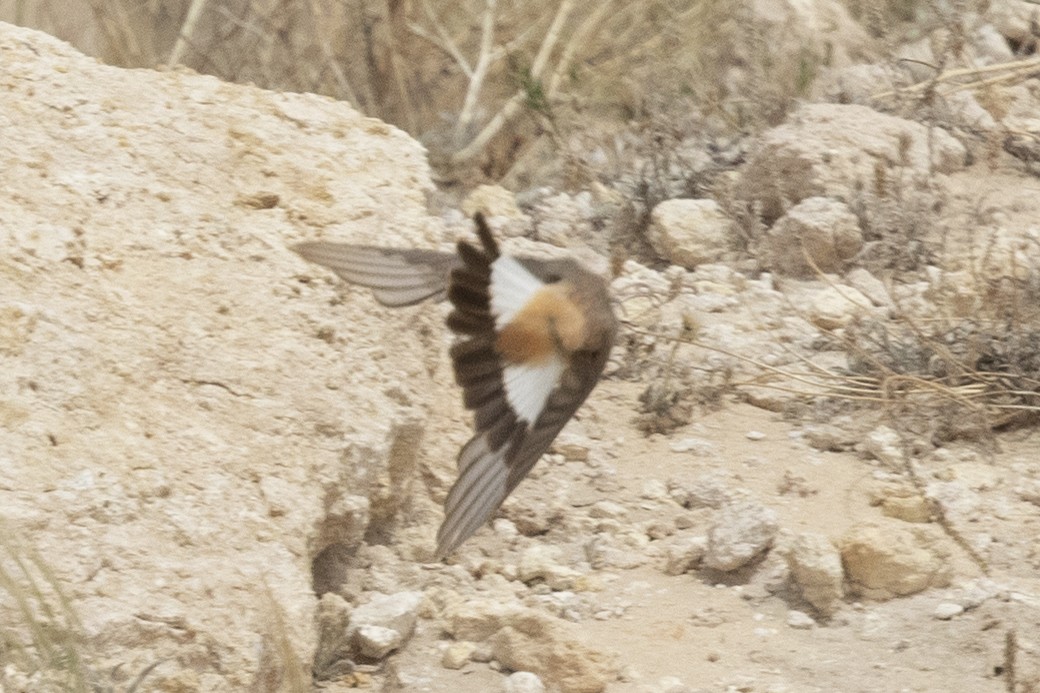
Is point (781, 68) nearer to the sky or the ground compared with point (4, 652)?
nearer to the ground

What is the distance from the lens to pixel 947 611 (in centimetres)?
298

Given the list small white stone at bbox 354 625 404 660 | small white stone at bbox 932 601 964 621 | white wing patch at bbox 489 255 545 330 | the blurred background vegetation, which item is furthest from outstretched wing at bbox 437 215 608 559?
the blurred background vegetation

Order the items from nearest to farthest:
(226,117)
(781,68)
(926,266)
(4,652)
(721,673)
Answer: (4,652)
(721,673)
(226,117)
(926,266)
(781,68)

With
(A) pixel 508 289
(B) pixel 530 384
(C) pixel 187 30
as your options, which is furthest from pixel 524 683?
(C) pixel 187 30

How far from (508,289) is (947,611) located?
1.16 m

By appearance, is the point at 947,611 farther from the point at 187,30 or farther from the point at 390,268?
the point at 187,30

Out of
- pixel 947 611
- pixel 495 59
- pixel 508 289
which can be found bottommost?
pixel 495 59

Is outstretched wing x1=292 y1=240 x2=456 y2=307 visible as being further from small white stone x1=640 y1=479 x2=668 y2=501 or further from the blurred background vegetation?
the blurred background vegetation

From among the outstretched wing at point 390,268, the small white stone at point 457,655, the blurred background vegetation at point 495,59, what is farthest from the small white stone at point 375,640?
the blurred background vegetation at point 495,59

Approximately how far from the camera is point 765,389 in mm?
4004

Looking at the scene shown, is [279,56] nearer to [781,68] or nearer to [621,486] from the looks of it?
[781,68]

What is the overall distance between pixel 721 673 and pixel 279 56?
11.5 ft

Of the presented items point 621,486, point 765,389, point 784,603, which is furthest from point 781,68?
point 784,603

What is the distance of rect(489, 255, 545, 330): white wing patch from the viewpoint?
Result: 7.80 feet
